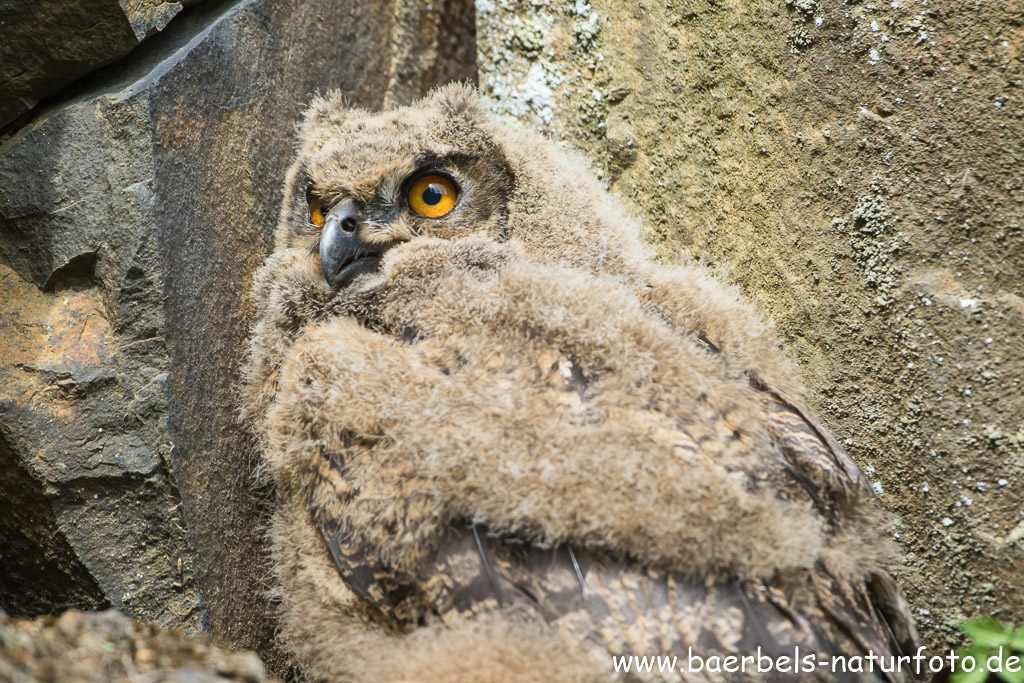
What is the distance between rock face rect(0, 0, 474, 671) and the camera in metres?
2.33

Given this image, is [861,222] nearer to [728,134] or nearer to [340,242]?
[728,134]

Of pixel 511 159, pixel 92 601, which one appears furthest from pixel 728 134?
pixel 92 601

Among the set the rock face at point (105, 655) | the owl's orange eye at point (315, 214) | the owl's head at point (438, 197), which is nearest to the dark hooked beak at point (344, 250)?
the owl's head at point (438, 197)

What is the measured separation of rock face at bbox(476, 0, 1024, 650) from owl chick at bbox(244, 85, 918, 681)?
327mm

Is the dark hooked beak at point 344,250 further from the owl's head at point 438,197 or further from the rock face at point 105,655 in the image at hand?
the rock face at point 105,655

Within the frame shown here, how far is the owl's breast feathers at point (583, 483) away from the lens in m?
1.73

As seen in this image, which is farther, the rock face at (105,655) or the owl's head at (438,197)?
the owl's head at (438,197)

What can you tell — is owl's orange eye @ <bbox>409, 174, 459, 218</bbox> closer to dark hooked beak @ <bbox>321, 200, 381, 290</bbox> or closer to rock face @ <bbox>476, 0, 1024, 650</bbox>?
dark hooked beak @ <bbox>321, 200, 381, 290</bbox>

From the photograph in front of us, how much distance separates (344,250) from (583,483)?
1.07 m

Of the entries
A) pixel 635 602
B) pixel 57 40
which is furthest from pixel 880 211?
pixel 57 40

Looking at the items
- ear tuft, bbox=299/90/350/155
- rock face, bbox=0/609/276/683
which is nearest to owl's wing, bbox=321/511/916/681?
rock face, bbox=0/609/276/683

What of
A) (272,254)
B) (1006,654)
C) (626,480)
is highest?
(272,254)

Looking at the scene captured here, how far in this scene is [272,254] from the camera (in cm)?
271

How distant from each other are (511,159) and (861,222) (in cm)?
112
